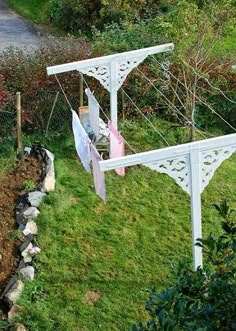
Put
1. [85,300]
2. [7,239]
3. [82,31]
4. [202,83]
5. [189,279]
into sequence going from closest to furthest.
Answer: [189,279], [85,300], [7,239], [202,83], [82,31]

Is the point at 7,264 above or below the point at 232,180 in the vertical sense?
below

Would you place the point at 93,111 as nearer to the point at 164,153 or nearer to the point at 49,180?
the point at 49,180

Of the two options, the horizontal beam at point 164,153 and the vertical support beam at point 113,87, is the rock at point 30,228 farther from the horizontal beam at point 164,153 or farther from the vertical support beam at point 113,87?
the horizontal beam at point 164,153

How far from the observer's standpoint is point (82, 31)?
597 inches

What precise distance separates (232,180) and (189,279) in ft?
20.3

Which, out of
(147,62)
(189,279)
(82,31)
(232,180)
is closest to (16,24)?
(82,31)

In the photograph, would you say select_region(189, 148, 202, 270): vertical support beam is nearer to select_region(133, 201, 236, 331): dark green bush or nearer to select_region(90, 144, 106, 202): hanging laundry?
select_region(90, 144, 106, 202): hanging laundry

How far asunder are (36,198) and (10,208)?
1.25 ft

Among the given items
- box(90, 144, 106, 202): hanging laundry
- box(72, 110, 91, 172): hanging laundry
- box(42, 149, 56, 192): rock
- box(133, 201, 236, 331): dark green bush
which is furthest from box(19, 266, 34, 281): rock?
box(133, 201, 236, 331): dark green bush

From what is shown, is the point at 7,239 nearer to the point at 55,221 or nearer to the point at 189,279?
the point at 55,221

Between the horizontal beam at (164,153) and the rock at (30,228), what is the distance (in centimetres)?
238

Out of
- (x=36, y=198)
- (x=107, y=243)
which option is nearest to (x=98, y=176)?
(x=107, y=243)

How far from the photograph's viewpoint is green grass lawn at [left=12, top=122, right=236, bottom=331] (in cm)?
706

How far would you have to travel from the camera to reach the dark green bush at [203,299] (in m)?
3.14
